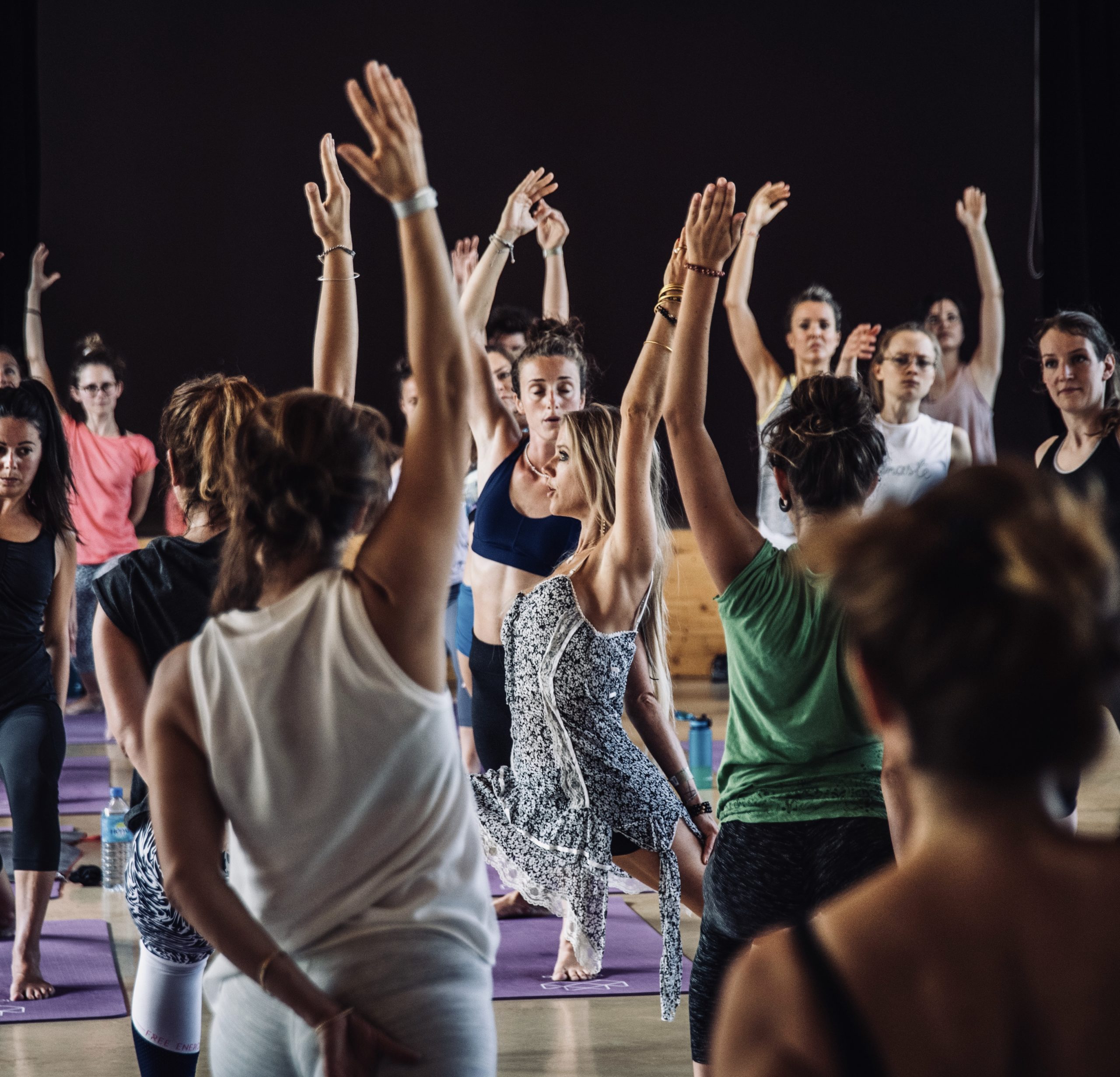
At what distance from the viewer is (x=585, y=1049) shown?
2.80 meters

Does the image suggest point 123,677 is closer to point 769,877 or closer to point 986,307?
point 769,877

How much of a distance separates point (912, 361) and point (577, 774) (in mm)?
2762

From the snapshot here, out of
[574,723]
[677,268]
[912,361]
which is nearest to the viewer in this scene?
[677,268]

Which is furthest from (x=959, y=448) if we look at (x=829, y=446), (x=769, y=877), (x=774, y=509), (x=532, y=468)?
(x=769, y=877)

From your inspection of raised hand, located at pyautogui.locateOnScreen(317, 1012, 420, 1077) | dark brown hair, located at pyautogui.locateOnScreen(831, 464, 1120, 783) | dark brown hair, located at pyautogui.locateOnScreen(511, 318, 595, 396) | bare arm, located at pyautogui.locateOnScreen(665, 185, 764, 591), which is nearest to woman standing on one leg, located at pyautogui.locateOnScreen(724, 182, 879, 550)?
dark brown hair, located at pyautogui.locateOnScreen(511, 318, 595, 396)

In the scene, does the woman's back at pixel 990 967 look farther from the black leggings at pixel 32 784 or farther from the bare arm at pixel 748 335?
the bare arm at pixel 748 335

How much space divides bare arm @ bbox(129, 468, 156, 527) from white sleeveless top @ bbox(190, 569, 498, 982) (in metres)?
5.39

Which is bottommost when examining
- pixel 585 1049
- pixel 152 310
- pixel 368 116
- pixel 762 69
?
pixel 585 1049

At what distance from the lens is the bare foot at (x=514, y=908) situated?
12.3 ft

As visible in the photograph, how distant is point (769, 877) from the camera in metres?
1.82

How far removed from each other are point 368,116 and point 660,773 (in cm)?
161

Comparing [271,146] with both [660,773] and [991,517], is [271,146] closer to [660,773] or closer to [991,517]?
[660,773]

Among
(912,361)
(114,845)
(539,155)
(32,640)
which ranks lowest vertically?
(114,845)

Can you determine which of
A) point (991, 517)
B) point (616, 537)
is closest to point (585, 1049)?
point (616, 537)
